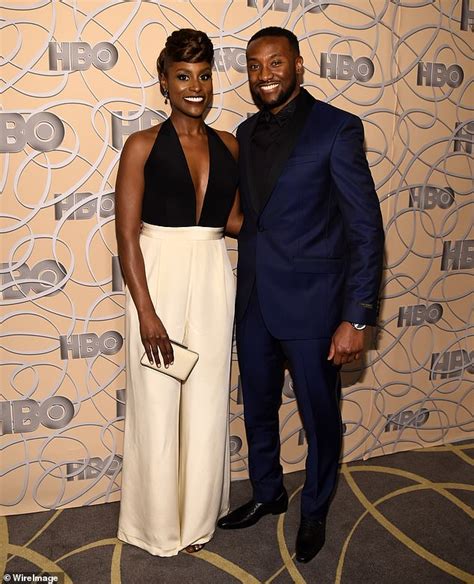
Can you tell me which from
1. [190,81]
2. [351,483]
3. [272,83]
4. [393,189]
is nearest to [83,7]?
[190,81]

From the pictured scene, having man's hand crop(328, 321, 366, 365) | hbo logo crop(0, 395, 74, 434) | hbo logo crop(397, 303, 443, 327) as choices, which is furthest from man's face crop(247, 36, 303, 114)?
hbo logo crop(0, 395, 74, 434)

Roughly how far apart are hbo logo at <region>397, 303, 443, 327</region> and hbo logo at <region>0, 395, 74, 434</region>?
1.58 m

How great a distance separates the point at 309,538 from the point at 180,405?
71 cm

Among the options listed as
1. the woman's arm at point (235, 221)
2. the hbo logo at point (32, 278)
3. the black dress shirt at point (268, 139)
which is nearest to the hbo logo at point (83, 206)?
the hbo logo at point (32, 278)

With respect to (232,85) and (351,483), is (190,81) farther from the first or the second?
(351,483)

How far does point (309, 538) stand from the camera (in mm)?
2428

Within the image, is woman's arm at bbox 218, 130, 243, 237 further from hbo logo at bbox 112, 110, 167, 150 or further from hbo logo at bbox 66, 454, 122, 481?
hbo logo at bbox 66, 454, 122, 481

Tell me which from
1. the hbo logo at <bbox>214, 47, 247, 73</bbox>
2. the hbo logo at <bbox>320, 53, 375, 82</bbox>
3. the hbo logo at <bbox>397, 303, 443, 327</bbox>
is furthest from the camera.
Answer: the hbo logo at <bbox>397, 303, 443, 327</bbox>

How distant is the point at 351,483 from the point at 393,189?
1.35 metres

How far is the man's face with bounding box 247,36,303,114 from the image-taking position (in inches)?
86.4

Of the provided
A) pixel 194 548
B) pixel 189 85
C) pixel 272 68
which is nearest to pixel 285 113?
pixel 272 68

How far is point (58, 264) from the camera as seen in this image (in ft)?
8.23

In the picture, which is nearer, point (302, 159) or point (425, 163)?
point (302, 159)

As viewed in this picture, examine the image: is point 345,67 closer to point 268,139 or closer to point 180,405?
point 268,139
